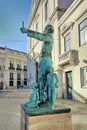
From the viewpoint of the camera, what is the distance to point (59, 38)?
13.9m

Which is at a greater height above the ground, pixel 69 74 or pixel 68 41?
pixel 68 41

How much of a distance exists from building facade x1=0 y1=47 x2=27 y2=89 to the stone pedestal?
36.9 m

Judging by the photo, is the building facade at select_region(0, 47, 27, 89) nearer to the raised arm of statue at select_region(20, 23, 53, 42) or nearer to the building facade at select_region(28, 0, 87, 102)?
the building facade at select_region(28, 0, 87, 102)

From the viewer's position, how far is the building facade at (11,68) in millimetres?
39412

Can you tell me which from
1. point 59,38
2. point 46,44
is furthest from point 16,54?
point 46,44

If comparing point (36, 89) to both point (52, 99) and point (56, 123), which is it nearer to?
point (52, 99)

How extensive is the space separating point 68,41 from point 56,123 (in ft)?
33.7

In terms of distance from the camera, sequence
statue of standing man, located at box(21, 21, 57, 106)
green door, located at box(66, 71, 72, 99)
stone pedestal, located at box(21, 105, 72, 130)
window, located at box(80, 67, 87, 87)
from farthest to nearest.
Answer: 1. green door, located at box(66, 71, 72, 99)
2. window, located at box(80, 67, 87, 87)
3. statue of standing man, located at box(21, 21, 57, 106)
4. stone pedestal, located at box(21, 105, 72, 130)

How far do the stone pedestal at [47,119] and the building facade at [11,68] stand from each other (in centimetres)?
3689

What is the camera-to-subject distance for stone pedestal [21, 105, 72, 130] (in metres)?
2.83

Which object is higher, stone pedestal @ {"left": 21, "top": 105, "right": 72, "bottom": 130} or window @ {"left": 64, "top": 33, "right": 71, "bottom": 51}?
window @ {"left": 64, "top": 33, "right": 71, "bottom": 51}

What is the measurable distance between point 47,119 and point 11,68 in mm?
39461

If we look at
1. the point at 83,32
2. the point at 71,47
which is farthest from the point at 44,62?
the point at 71,47

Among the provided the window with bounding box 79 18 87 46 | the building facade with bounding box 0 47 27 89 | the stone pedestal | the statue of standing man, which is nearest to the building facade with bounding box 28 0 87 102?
the window with bounding box 79 18 87 46
